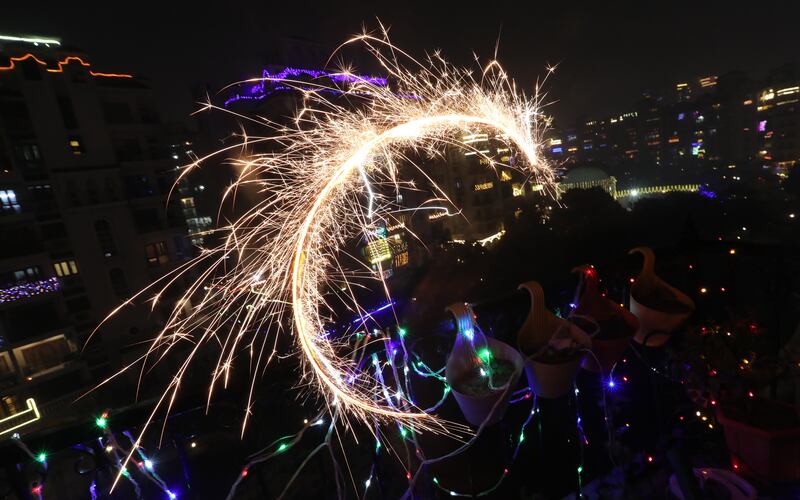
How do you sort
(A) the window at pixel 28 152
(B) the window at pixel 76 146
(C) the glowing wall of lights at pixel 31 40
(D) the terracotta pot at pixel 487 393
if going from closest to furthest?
1. (D) the terracotta pot at pixel 487 393
2. (A) the window at pixel 28 152
3. (C) the glowing wall of lights at pixel 31 40
4. (B) the window at pixel 76 146

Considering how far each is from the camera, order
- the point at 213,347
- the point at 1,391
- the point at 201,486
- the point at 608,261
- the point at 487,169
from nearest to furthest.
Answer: the point at 608,261, the point at 201,486, the point at 1,391, the point at 213,347, the point at 487,169

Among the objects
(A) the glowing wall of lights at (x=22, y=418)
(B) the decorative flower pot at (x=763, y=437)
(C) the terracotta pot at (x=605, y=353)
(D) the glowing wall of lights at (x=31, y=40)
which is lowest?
(A) the glowing wall of lights at (x=22, y=418)

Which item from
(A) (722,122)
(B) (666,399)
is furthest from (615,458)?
(A) (722,122)

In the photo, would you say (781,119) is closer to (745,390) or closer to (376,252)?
(745,390)

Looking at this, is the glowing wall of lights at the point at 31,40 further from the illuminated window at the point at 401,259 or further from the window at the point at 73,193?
the illuminated window at the point at 401,259

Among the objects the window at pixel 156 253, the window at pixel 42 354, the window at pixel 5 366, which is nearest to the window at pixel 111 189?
the window at pixel 156 253

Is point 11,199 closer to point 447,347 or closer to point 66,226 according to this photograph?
point 66,226
